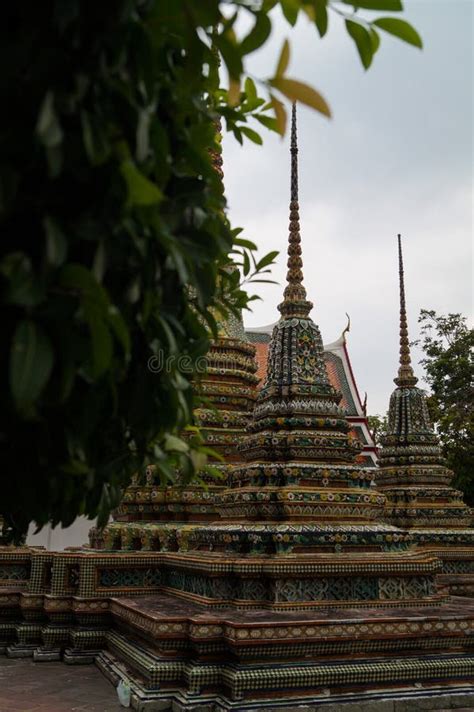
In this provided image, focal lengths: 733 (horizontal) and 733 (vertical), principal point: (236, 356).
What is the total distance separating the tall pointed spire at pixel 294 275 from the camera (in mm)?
10148

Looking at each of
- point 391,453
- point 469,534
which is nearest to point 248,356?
point 391,453

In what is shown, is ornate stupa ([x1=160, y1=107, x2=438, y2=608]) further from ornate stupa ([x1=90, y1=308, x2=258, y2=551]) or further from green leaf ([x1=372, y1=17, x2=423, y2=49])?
green leaf ([x1=372, y1=17, x2=423, y2=49])

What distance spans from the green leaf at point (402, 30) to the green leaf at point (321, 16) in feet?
0.45

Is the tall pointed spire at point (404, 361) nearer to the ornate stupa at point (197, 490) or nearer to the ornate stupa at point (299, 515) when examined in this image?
the ornate stupa at point (197, 490)

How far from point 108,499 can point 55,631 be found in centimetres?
719

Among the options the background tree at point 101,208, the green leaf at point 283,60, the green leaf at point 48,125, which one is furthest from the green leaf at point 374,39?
the green leaf at point 48,125

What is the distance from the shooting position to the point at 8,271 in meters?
1.61

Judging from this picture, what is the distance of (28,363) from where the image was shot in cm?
162

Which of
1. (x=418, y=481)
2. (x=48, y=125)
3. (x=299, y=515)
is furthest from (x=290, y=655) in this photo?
(x=418, y=481)

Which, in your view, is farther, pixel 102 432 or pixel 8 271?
pixel 102 432

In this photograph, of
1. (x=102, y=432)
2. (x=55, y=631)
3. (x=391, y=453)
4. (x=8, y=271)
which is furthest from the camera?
(x=391, y=453)

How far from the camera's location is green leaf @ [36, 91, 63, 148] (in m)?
1.51

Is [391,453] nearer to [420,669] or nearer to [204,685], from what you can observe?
[420,669]

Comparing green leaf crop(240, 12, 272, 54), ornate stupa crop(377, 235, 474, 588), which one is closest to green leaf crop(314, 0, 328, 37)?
green leaf crop(240, 12, 272, 54)
